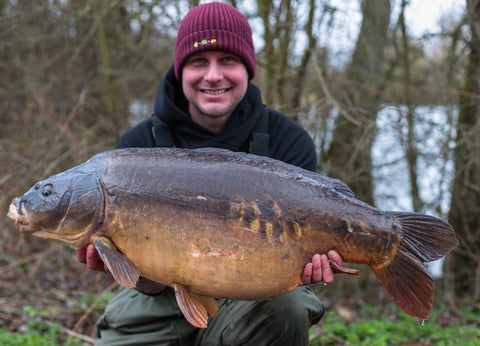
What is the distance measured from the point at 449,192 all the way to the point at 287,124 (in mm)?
2290

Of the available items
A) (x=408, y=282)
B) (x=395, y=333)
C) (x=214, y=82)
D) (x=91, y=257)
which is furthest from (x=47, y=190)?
(x=395, y=333)

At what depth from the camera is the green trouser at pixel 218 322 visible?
2.13m

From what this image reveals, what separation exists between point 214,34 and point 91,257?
50.9 inches

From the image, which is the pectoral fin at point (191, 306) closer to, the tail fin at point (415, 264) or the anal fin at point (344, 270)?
the anal fin at point (344, 270)

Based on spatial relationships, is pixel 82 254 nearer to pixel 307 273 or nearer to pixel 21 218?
pixel 21 218

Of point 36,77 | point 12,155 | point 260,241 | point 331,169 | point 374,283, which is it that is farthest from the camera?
point 36,77

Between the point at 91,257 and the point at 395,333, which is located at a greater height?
the point at 91,257

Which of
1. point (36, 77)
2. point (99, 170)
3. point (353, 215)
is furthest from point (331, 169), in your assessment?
point (36, 77)

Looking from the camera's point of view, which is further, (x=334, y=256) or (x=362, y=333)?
(x=362, y=333)

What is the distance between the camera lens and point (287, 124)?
261 centimetres

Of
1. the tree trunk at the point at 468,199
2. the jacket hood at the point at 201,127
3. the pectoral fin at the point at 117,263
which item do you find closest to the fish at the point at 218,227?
the pectoral fin at the point at 117,263

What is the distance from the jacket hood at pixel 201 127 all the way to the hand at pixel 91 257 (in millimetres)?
803

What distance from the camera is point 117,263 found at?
67.9 inches

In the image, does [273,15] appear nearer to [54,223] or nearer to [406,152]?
[406,152]
